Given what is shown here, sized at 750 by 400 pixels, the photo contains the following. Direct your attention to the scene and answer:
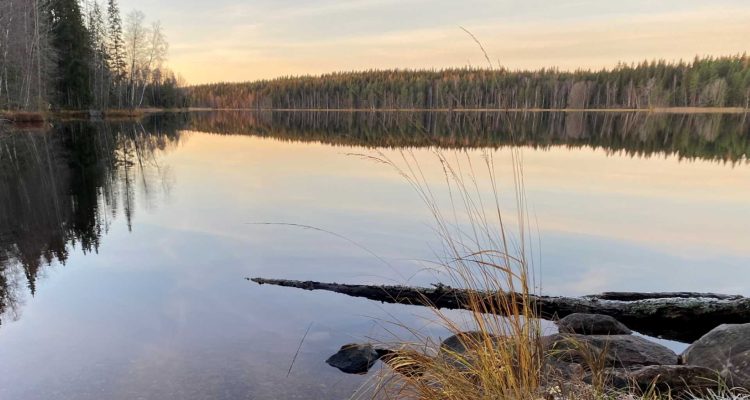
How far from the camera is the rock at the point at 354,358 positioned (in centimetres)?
517

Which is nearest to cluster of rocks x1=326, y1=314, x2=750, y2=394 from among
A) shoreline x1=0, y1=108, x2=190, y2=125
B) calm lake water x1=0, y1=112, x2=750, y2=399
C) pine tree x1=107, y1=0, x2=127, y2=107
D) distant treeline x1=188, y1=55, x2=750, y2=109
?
calm lake water x1=0, y1=112, x2=750, y2=399

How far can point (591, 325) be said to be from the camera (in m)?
5.95

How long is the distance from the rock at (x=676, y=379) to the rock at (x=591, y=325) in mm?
1819

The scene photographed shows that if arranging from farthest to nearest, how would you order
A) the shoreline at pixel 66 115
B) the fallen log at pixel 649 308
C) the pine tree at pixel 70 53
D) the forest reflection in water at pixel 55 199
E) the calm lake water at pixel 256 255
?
the pine tree at pixel 70 53 → the shoreline at pixel 66 115 → the forest reflection in water at pixel 55 199 → the fallen log at pixel 649 308 → the calm lake water at pixel 256 255

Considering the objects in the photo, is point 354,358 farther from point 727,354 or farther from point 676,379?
point 727,354

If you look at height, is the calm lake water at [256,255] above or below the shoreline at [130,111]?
below

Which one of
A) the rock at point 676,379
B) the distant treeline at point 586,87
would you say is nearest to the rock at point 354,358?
the rock at point 676,379

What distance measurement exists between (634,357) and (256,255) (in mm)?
6734

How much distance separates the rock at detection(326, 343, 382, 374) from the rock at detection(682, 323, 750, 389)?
130 inches

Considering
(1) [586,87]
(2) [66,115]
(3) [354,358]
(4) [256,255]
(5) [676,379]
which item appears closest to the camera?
(5) [676,379]

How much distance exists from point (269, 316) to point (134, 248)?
4.64 metres

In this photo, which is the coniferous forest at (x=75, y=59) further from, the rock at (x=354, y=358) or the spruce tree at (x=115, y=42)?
the rock at (x=354, y=358)

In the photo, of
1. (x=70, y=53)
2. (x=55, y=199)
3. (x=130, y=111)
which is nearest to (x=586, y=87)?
(x=130, y=111)

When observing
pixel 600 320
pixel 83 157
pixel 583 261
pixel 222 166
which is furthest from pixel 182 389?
pixel 83 157
